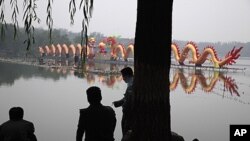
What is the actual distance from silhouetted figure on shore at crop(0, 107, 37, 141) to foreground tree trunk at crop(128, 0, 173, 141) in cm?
141

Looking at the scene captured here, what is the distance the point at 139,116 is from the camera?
63.2 inches

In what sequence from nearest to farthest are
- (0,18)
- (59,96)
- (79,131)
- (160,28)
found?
(160,28) < (0,18) < (79,131) < (59,96)

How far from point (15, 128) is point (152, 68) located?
1.55 metres

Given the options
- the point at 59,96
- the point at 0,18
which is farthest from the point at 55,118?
the point at 0,18

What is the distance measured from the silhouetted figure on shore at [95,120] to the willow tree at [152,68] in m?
0.86

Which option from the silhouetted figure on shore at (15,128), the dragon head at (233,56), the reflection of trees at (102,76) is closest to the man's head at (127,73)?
the silhouetted figure on shore at (15,128)

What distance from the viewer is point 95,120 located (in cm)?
245

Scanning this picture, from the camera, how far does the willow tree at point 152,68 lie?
1.57 m

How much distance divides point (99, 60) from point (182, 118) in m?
41.0

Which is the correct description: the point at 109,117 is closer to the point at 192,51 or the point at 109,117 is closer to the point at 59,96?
the point at 59,96

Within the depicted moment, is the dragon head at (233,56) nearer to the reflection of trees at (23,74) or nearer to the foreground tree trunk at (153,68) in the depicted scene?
the reflection of trees at (23,74)

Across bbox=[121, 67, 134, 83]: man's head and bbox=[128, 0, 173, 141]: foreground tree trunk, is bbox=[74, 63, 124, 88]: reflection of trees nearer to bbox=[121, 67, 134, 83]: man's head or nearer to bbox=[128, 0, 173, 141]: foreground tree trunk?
bbox=[121, 67, 134, 83]: man's head

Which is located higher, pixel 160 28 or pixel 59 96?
pixel 160 28

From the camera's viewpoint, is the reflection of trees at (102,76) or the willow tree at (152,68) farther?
the reflection of trees at (102,76)
